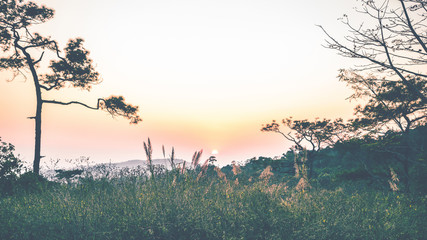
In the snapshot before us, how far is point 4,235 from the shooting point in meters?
3.37

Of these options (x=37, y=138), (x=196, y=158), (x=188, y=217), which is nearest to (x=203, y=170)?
(x=196, y=158)

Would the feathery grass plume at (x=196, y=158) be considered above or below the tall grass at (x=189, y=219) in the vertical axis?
above

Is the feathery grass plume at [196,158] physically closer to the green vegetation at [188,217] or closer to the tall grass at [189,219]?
the green vegetation at [188,217]

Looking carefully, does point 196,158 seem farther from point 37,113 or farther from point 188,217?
point 37,113

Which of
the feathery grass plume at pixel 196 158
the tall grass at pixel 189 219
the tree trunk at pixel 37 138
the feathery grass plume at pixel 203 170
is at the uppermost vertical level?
the tree trunk at pixel 37 138

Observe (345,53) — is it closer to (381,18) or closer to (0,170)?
(381,18)

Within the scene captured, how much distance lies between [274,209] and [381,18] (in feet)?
11.7

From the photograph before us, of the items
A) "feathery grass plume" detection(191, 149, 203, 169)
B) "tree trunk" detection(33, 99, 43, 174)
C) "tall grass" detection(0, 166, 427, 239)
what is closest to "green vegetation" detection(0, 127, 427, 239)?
"tall grass" detection(0, 166, 427, 239)

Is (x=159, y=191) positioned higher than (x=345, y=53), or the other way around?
(x=345, y=53)

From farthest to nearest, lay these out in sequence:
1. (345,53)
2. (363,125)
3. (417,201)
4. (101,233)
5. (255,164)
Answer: (255,164)
(363,125)
(417,201)
(345,53)
(101,233)

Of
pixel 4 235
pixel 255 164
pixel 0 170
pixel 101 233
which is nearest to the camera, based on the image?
pixel 101 233

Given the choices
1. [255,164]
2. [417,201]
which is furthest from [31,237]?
[255,164]

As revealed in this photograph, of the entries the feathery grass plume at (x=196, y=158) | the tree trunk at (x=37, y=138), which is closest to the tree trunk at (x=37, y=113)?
the tree trunk at (x=37, y=138)

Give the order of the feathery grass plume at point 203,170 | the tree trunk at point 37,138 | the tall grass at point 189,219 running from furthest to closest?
the tree trunk at point 37,138 < the feathery grass plume at point 203,170 < the tall grass at point 189,219
